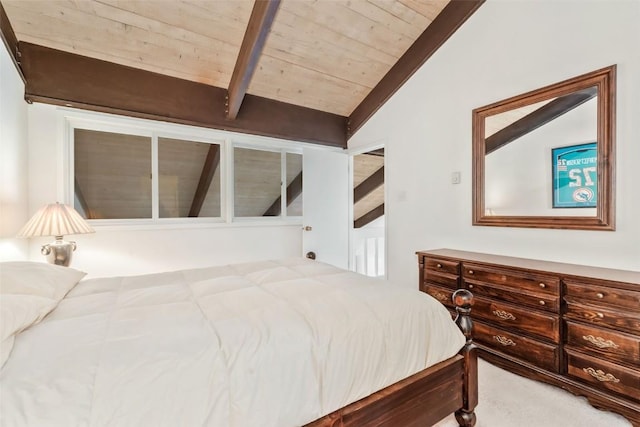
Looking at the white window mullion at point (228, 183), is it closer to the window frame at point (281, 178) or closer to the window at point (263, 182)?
the window frame at point (281, 178)

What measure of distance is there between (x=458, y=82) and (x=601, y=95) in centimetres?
113

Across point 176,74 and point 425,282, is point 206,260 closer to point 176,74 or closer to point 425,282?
point 176,74

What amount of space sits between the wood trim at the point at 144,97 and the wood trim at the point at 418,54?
2.21 ft

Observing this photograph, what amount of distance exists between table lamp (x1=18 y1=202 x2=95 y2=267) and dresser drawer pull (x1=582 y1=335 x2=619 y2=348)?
3.45m

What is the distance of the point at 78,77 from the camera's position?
2.52 metres

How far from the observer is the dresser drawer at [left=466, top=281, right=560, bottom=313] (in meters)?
1.80

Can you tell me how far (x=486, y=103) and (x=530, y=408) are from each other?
229cm

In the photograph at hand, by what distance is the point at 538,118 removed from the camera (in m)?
2.24

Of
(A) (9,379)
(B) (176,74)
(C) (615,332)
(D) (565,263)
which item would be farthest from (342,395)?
(B) (176,74)

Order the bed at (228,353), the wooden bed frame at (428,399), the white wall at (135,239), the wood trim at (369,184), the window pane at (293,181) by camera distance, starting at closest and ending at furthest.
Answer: the bed at (228,353)
the wooden bed frame at (428,399)
the white wall at (135,239)
the window pane at (293,181)
the wood trim at (369,184)

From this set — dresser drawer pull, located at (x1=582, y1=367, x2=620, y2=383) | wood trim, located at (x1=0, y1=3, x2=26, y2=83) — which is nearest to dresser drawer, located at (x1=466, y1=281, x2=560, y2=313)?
dresser drawer pull, located at (x1=582, y1=367, x2=620, y2=383)

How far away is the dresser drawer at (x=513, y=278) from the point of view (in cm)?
181

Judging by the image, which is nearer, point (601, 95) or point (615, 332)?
point (615, 332)

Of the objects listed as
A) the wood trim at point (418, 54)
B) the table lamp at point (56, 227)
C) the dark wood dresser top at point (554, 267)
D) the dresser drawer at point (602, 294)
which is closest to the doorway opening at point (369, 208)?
the wood trim at point (418, 54)
